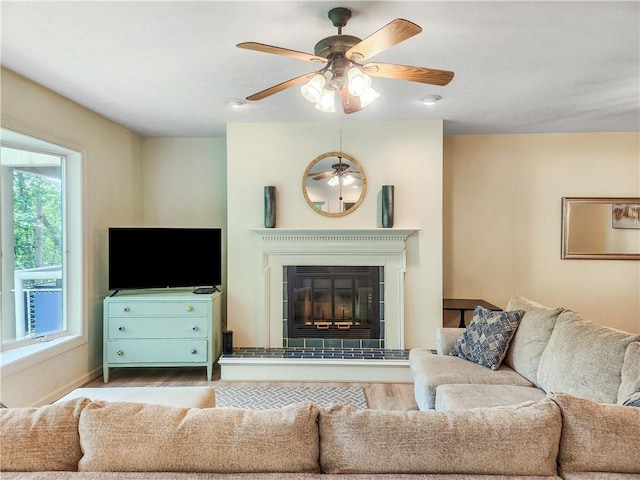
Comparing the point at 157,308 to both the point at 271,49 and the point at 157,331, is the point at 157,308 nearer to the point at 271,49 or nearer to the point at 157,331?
the point at 157,331

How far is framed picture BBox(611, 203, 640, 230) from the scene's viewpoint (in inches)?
166

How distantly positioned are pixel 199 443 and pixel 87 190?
3.22 m

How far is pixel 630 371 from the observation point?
5.64 ft

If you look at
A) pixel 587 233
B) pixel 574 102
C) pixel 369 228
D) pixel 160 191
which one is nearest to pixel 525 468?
pixel 369 228

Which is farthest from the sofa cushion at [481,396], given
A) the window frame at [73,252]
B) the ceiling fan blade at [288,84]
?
the window frame at [73,252]

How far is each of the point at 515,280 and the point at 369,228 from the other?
1842mm

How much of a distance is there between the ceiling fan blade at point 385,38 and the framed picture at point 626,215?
389 cm

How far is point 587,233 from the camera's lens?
4250mm

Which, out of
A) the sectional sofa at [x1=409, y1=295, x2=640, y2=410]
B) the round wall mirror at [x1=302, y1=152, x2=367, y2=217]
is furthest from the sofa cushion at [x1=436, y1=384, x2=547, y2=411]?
the round wall mirror at [x1=302, y1=152, x2=367, y2=217]

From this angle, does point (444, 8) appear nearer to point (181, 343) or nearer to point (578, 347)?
point (578, 347)

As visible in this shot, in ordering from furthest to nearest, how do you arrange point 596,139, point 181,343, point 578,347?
1. point 596,139
2. point 181,343
3. point 578,347

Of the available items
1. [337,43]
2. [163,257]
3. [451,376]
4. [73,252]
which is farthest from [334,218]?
[73,252]

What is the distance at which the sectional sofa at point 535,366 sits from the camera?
5.95ft

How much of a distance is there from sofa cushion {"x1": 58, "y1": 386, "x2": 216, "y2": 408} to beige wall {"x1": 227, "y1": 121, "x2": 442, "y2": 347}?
69.6 inches
